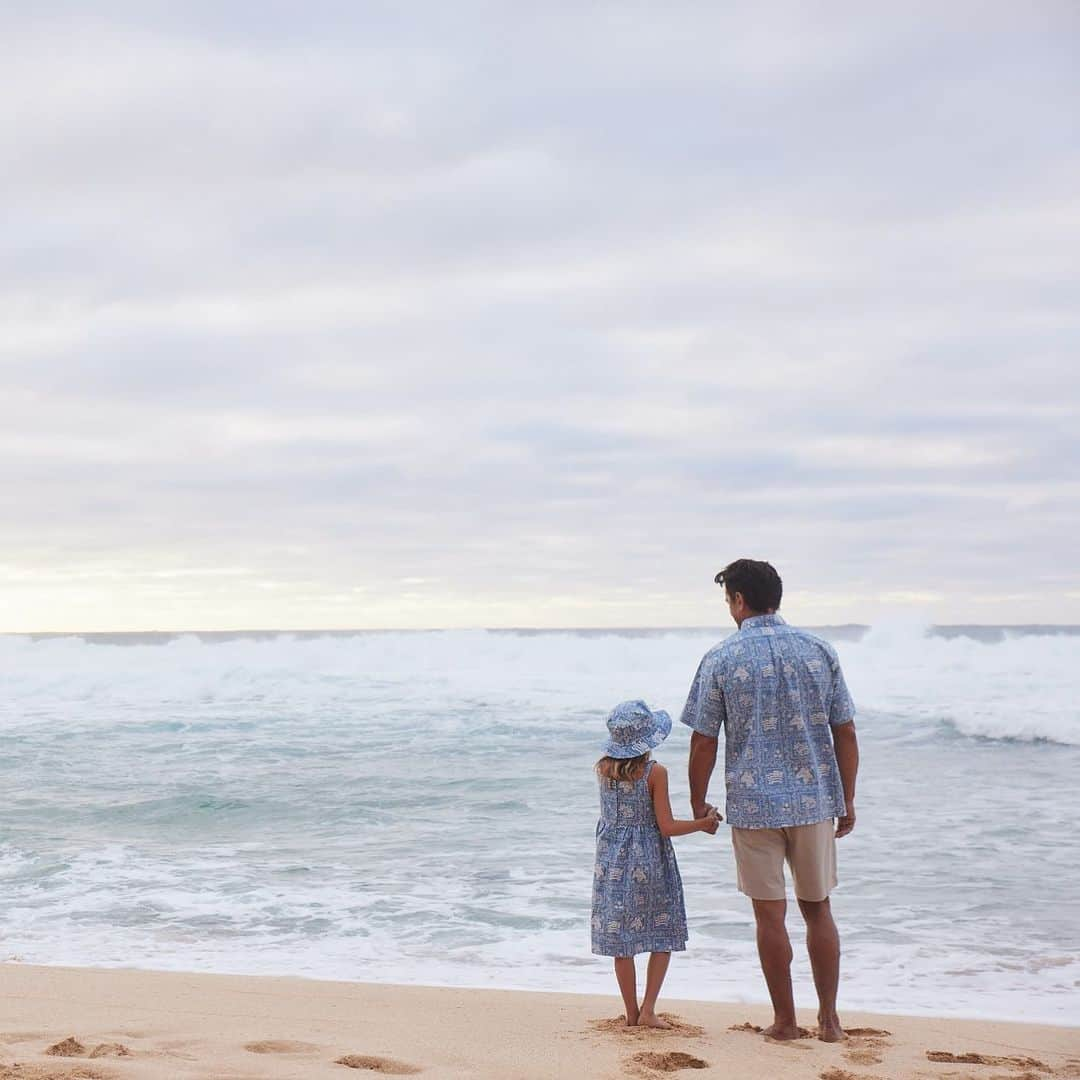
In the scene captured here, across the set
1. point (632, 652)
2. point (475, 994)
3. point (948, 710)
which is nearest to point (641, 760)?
point (475, 994)

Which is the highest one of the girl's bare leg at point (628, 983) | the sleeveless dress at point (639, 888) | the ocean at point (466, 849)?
the sleeveless dress at point (639, 888)

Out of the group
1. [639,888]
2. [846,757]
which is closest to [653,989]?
[639,888]

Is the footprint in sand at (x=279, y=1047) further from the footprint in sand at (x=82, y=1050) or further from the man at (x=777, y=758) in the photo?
the man at (x=777, y=758)

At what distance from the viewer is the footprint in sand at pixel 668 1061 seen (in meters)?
4.04

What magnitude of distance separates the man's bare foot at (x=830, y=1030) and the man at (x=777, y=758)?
138mm

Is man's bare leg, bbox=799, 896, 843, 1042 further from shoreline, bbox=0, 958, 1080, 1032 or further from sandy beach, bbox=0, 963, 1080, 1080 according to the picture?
shoreline, bbox=0, 958, 1080, 1032

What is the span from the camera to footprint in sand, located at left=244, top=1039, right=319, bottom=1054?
4.26 meters

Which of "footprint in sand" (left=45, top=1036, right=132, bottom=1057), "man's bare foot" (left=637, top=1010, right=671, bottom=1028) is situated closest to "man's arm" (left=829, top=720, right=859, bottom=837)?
"man's bare foot" (left=637, top=1010, right=671, bottom=1028)

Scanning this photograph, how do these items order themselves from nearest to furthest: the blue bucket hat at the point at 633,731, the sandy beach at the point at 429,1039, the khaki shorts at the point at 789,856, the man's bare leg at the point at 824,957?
the sandy beach at the point at 429,1039 < the khaki shorts at the point at 789,856 < the man's bare leg at the point at 824,957 < the blue bucket hat at the point at 633,731

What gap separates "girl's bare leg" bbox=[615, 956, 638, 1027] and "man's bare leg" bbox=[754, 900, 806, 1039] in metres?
0.52

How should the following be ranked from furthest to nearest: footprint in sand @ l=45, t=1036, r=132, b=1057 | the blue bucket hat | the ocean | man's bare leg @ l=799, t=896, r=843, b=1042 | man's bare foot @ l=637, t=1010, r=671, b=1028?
the ocean, man's bare foot @ l=637, t=1010, r=671, b=1028, the blue bucket hat, man's bare leg @ l=799, t=896, r=843, b=1042, footprint in sand @ l=45, t=1036, r=132, b=1057

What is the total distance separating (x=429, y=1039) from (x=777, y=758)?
69.5 inches

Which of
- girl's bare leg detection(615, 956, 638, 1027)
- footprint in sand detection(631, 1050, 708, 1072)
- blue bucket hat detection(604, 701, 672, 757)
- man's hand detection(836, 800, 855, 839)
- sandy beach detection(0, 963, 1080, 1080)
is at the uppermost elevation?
blue bucket hat detection(604, 701, 672, 757)

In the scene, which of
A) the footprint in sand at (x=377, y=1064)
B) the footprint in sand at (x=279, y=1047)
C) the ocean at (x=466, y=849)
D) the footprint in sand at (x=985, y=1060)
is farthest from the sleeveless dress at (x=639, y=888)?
the ocean at (x=466, y=849)
